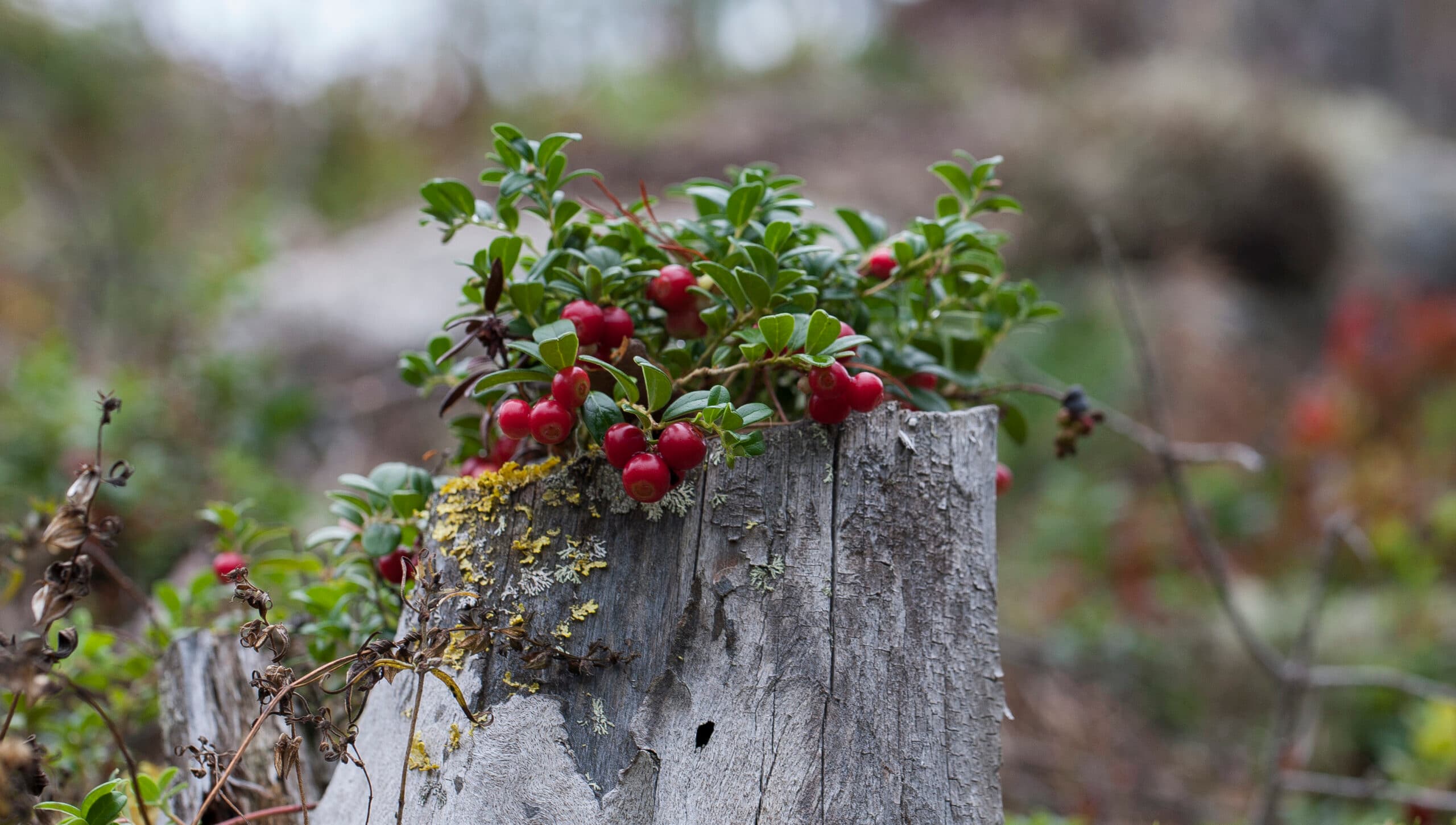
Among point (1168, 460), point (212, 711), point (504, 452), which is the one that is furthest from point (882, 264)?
point (212, 711)

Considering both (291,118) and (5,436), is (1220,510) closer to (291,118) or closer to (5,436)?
(5,436)

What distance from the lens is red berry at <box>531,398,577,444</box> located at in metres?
1.15

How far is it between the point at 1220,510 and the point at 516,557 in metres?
4.64

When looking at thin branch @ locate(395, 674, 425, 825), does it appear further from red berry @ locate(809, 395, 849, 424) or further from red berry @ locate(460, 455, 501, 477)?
red berry @ locate(809, 395, 849, 424)

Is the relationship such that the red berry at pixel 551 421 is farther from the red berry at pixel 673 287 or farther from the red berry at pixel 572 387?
the red berry at pixel 673 287

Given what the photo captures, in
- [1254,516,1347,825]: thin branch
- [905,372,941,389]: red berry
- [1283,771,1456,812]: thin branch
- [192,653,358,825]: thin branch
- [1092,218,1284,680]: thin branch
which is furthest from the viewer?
[1254,516,1347,825]: thin branch

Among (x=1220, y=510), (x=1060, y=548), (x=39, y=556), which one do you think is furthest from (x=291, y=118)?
(x=1220, y=510)

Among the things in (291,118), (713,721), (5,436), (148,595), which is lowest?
(713,721)

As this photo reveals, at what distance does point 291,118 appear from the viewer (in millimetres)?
9133

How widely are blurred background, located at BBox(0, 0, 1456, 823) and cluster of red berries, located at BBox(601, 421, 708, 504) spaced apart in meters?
1.06

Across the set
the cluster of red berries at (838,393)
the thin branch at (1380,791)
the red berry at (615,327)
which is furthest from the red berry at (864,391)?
the thin branch at (1380,791)

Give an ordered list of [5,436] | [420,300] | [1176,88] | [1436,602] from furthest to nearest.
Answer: [1176,88]
[420,300]
[1436,602]
[5,436]

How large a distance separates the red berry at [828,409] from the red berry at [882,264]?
0.35 meters

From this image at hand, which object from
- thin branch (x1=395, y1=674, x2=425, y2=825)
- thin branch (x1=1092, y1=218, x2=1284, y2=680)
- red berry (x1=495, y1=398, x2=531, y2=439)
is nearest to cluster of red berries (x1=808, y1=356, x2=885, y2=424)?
red berry (x1=495, y1=398, x2=531, y2=439)
